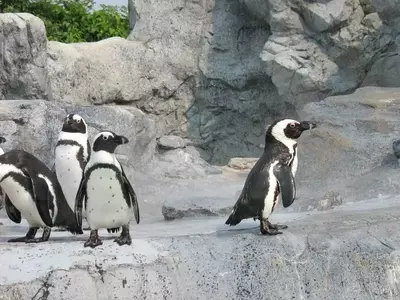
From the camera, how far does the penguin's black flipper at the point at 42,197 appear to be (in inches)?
146

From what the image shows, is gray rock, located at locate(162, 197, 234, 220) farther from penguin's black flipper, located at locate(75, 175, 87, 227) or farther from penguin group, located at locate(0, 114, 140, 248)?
penguin's black flipper, located at locate(75, 175, 87, 227)

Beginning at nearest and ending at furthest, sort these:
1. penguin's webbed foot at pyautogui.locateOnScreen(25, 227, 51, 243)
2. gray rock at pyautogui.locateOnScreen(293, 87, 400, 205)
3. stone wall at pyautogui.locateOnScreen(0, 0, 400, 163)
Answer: penguin's webbed foot at pyautogui.locateOnScreen(25, 227, 51, 243) < gray rock at pyautogui.locateOnScreen(293, 87, 400, 205) < stone wall at pyautogui.locateOnScreen(0, 0, 400, 163)

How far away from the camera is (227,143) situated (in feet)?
38.7

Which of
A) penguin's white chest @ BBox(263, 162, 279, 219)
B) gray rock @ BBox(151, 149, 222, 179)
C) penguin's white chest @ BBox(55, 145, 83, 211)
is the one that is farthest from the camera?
gray rock @ BBox(151, 149, 222, 179)

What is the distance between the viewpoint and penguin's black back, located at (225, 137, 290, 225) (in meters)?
3.56

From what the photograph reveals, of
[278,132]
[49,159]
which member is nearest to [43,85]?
[49,159]

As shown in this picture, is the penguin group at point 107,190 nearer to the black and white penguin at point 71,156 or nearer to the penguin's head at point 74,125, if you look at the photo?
the black and white penguin at point 71,156

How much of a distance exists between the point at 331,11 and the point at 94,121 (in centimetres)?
390

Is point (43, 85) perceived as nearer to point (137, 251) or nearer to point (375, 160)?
point (375, 160)

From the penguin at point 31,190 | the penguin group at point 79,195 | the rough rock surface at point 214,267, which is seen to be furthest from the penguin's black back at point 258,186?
the penguin at point 31,190

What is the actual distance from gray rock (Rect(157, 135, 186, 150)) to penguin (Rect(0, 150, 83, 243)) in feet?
21.8

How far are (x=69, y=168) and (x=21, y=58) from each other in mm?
5336

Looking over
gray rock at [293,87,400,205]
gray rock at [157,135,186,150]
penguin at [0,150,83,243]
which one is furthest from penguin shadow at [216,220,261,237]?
gray rock at [157,135,186,150]

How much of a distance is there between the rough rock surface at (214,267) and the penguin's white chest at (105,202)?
113mm
